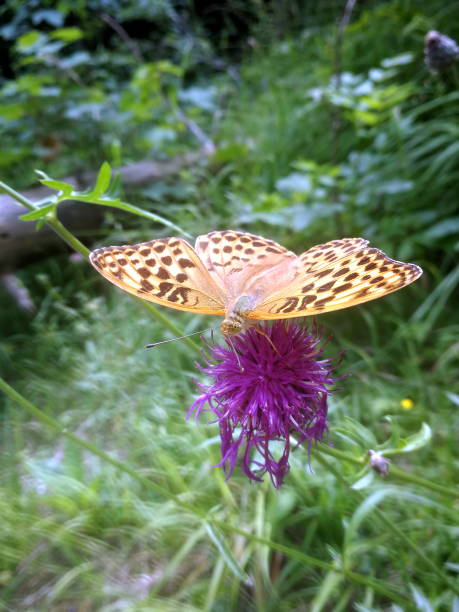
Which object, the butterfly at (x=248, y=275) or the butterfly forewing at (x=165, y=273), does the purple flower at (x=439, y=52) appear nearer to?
the butterfly at (x=248, y=275)

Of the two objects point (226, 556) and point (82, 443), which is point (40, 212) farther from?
point (226, 556)

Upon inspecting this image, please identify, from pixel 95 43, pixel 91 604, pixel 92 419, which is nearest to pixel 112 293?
pixel 92 419

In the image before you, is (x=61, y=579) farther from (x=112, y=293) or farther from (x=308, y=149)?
(x=308, y=149)

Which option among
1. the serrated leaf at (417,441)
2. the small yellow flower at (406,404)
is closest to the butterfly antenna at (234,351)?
the serrated leaf at (417,441)

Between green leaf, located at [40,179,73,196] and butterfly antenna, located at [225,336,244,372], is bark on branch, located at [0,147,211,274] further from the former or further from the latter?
butterfly antenna, located at [225,336,244,372]

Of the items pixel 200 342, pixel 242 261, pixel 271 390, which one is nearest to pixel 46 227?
pixel 200 342

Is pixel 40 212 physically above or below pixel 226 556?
above

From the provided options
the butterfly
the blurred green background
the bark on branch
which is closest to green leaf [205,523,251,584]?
the blurred green background
